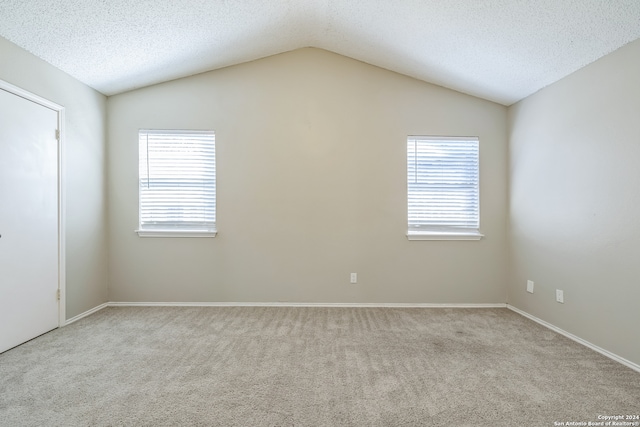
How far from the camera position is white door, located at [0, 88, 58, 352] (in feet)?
8.34

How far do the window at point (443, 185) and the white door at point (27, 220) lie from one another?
386cm

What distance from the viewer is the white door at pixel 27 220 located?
2541mm

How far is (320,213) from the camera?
3.77 m

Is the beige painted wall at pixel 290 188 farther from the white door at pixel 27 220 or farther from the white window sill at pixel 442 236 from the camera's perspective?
the white door at pixel 27 220

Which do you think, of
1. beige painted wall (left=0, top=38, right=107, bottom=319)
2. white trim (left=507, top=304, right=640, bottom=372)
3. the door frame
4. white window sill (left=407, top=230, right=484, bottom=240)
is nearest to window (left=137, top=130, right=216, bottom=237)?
beige painted wall (left=0, top=38, right=107, bottom=319)

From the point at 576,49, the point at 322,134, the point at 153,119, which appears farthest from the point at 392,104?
the point at 153,119

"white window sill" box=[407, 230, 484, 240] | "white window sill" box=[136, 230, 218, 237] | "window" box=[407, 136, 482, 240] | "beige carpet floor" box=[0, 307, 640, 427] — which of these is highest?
"window" box=[407, 136, 482, 240]

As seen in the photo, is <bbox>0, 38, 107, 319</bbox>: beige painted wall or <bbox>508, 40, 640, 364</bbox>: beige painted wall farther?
<bbox>0, 38, 107, 319</bbox>: beige painted wall

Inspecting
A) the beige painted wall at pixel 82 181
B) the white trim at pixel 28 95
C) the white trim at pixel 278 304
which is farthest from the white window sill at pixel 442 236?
the white trim at pixel 28 95

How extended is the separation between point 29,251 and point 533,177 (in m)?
5.08

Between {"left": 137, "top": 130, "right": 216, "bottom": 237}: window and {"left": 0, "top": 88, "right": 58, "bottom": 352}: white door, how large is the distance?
2.86 feet

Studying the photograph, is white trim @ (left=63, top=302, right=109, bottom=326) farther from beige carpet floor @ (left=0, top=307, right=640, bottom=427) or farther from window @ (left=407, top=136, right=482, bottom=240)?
window @ (left=407, top=136, right=482, bottom=240)

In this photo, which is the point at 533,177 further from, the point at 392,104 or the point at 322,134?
the point at 322,134

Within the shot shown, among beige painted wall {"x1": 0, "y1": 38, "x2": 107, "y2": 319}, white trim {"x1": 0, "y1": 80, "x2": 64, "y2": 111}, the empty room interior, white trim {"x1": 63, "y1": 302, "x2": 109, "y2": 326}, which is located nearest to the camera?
the empty room interior
